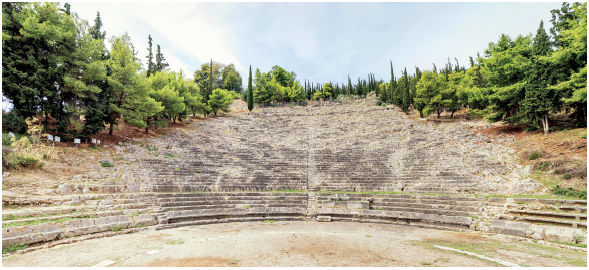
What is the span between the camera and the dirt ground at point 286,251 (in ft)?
18.0

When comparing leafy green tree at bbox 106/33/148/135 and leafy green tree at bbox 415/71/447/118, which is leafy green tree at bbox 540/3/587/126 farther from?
leafy green tree at bbox 106/33/148/135

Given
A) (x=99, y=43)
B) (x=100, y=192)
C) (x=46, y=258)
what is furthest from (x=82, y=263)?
(x=99, y=43)

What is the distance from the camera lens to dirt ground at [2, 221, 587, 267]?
216 inches

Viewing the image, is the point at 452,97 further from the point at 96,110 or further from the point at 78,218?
the point at 96,110

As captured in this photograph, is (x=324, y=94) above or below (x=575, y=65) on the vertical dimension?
above

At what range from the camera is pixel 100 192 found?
11.1 m

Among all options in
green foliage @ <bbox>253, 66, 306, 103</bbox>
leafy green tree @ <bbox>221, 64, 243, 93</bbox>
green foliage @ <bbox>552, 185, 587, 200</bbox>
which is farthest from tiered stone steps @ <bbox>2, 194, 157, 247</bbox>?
leafy green tree @ <bbox>221, 64, 243, 93</bbox>

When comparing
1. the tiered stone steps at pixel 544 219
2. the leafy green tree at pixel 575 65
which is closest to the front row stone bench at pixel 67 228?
the tiered stone steps at pixel 544 219

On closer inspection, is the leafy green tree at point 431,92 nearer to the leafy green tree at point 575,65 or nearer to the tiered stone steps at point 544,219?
the leafy green tree at point 575,65

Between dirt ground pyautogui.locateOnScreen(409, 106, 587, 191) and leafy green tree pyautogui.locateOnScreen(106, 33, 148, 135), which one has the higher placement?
leafy green tree pyautogui.locateOnScreen(106, 33, 148, 135)

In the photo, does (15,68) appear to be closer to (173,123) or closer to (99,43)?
(99,43)

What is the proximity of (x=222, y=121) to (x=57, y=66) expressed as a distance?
22.6 meters

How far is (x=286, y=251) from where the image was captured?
632cm

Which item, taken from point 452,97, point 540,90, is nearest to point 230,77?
point 452,97
